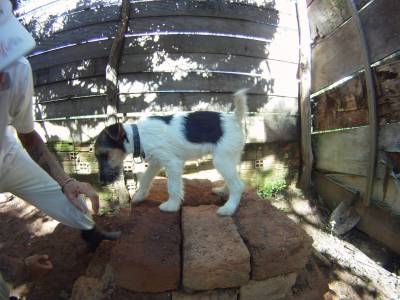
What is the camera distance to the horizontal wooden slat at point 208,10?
4.57 metres

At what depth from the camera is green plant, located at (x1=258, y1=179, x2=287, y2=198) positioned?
4793mm

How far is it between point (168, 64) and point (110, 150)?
247 cm

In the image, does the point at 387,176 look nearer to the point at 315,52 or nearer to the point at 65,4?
the point at 315,52

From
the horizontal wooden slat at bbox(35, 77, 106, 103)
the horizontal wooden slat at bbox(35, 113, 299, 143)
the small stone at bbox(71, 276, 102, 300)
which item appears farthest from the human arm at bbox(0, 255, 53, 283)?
the horizontal wooden slat at bbox(35, 77, 106, 103)

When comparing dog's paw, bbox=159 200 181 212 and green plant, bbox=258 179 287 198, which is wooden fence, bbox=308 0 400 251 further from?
dog's paw, bbox=159 200 181 212

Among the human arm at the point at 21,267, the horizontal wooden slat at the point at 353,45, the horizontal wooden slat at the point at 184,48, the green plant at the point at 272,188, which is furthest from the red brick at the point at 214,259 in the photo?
the horizontal wooden slat at the point at 184,48

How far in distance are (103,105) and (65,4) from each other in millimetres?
1863

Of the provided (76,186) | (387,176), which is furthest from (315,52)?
(76,186)

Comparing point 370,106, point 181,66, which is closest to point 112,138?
point 181,66

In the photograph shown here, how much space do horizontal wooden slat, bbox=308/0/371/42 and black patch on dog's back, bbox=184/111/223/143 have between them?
2.68 metres

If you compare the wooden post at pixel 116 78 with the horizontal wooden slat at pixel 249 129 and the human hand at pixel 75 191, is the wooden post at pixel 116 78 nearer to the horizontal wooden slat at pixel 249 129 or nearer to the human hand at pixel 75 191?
the horizontal wooden slat at pixel 249 129

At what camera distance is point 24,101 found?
2170 millimetres

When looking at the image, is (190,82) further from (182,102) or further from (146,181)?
(146,181)

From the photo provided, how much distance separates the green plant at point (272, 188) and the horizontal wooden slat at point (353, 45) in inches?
64.1
